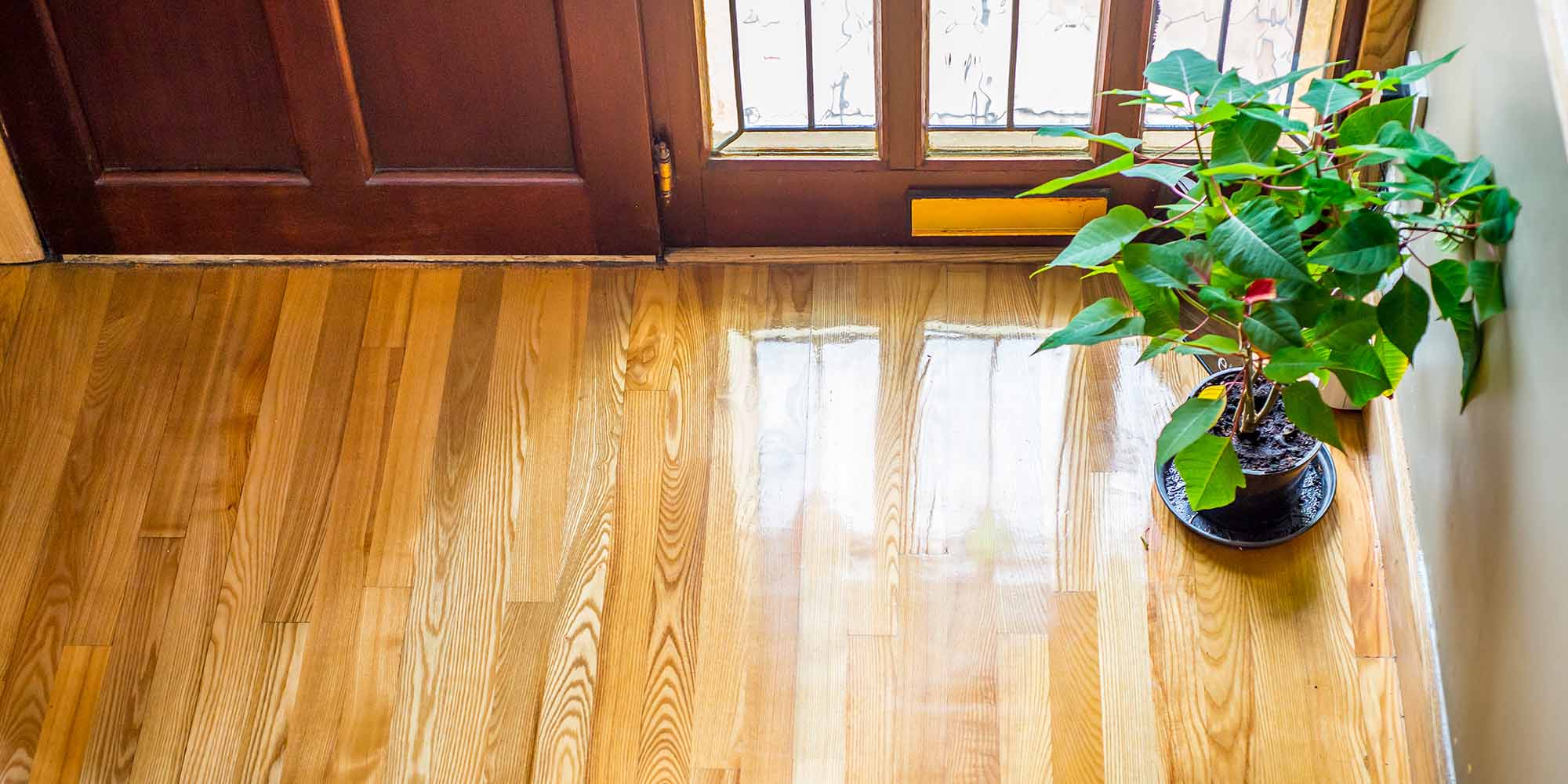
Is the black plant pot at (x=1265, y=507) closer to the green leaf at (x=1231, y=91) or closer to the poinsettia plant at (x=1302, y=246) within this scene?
the poinsettia plant at (x=1302, y=246)

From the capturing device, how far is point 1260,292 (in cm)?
175

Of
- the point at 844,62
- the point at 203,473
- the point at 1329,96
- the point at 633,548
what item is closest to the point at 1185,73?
the point at 1329,96

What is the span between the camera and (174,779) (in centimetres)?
201

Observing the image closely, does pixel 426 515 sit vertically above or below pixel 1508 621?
below

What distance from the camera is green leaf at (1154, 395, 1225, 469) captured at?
1849 mm

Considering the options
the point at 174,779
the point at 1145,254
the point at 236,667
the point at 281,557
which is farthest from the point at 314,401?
the point at 1145,254

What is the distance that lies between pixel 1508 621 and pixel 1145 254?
1.89 ft

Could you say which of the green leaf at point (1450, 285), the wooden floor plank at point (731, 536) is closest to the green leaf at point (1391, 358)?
the green leaf at point (1450, 285)

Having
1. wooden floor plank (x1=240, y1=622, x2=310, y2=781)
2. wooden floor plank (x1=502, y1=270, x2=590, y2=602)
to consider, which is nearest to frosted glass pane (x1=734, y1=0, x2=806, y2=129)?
wooden floor plank (x1=502, y1=270, x2=590, y2=602)

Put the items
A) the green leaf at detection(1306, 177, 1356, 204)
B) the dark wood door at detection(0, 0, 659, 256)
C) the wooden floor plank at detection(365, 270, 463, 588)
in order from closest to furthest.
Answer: the green leaf at detection(1306, 177, 1356, 204)
the wooden floor plank at detection(365, 270, 463, 588)
the dark wood door at detection(0, 0, 659, 256)

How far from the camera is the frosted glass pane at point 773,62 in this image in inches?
93.9

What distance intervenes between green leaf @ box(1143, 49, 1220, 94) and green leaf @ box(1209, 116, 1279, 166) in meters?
0.10

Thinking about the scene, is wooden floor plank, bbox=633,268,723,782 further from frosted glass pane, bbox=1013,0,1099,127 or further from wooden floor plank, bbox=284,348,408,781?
frosted glass pane, bbox=1013,0,1099,127

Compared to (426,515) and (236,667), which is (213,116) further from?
(236,667)
